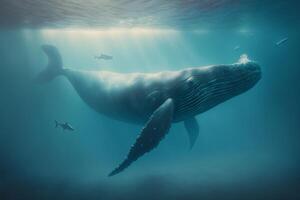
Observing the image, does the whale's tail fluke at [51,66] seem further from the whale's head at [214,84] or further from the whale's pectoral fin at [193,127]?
the whale's head at [214,84]

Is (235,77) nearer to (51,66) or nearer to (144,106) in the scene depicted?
(144,106)

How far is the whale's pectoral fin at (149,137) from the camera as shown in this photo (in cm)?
1000

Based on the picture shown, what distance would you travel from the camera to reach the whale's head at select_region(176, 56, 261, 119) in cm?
1054

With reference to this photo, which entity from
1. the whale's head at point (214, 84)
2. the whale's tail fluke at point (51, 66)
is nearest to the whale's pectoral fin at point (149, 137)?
the whale's head at point (214, 84)

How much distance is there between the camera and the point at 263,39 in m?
44.4

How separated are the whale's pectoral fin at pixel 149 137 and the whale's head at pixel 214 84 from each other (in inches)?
55.1

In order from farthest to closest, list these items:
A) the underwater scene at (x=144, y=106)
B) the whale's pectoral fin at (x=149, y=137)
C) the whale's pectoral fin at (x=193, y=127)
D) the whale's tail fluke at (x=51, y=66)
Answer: the whale's tail fluke at (x=51, y=66), the whale's pectoral fin at (x=193, y=127), the underwater scene at (x=144, y=106), the whale's pectoral fin at (x=149, y=137)

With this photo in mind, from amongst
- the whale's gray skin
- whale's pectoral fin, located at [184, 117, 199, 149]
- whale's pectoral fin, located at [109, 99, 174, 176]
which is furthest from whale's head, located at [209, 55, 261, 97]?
whale's pectoral fin, located at [184, 117, 199, 149]

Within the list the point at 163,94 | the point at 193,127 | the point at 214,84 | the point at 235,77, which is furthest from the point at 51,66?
the point at 235,77

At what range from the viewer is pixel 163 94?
12.3 metres

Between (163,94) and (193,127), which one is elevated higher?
(163,94)

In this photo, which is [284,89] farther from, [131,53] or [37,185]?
[37,185]

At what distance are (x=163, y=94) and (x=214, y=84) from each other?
197 cm

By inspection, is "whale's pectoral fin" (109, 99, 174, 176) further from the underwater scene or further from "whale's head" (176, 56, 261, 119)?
"whale's head" (176, 56, 261, 119)
